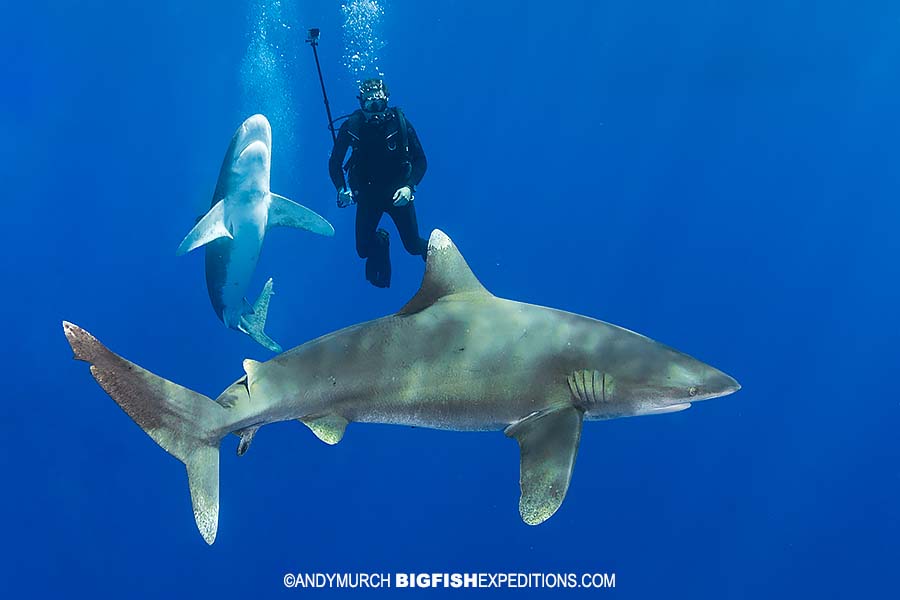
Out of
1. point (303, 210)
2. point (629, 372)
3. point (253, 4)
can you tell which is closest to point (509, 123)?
point (253, 4)

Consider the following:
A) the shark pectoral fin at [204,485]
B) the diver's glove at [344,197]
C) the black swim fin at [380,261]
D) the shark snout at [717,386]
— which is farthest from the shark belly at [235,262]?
the shark snout at [717,386]

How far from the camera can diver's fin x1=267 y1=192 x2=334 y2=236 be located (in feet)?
35.8

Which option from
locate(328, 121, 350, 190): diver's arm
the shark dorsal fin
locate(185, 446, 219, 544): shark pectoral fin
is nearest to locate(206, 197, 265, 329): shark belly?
locate(328, 121, 350, 190): diver's arm

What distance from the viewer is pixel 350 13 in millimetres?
22125

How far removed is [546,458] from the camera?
436 centimetres

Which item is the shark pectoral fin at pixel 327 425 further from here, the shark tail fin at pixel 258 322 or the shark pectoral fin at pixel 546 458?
the shark tail fin at pixel 258 322

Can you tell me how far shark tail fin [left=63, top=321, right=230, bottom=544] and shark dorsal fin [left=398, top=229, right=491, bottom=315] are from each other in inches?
60.0

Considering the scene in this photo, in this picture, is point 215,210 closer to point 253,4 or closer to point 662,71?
point 253,4

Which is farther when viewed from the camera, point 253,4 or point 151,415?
point 253,4

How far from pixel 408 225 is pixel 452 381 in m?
6.97

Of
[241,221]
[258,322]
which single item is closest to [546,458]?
[241,221]

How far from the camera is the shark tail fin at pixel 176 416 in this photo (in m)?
4.11

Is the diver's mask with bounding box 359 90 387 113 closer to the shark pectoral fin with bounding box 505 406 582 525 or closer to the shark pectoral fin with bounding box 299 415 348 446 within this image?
the shark pectoral fin with bounding box 299 415 348 446

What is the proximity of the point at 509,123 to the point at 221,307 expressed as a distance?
2133 cm
